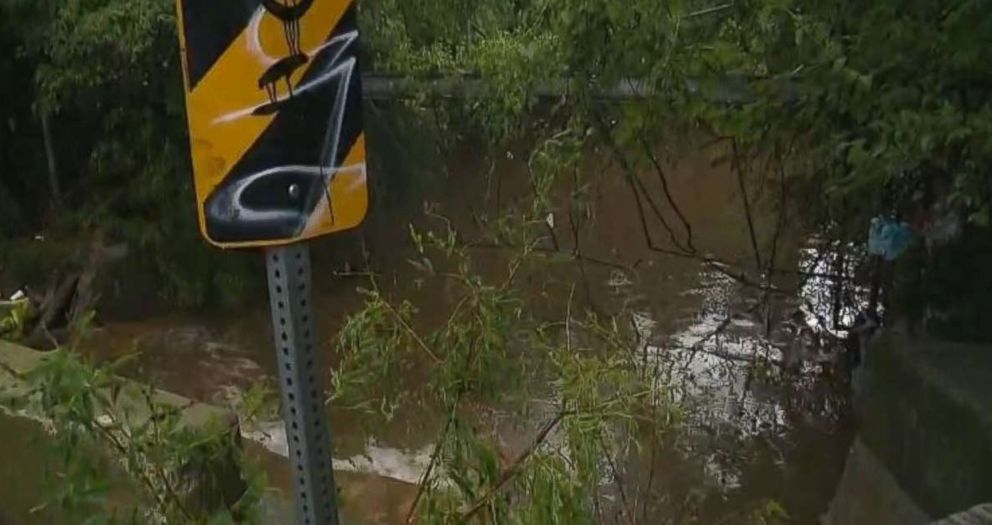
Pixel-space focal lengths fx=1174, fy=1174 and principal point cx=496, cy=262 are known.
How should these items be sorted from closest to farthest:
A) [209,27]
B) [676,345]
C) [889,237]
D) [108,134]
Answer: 1. [209,27]
2. [889,237]
3. [676,345]
4. [108,134]

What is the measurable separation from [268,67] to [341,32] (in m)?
0.08

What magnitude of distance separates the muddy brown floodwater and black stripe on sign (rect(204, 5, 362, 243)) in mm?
1277

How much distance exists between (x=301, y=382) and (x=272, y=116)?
0.25 metres

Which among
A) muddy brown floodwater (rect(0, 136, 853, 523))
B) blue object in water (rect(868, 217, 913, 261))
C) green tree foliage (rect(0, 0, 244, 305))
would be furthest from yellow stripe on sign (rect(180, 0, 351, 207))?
green tree foliage (rect(0, 0, 244, 305))

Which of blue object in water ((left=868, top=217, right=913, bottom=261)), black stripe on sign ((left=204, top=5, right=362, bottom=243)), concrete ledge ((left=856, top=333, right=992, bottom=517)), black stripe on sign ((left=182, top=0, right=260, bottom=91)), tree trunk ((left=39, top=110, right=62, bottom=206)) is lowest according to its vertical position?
concrete ledge ((left=856, top=333, right=992, bottom=517))

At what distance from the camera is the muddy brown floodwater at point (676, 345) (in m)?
3.68

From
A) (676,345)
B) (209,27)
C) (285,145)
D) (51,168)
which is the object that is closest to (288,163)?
(285,145)

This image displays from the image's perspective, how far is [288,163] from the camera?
1.01 metres

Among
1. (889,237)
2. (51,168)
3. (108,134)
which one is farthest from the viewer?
(51,168)

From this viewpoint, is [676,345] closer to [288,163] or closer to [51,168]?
[51,168]

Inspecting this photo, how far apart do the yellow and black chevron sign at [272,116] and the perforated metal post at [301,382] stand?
0.10 feet

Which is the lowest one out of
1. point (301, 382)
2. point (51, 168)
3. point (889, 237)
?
point (301, 382)

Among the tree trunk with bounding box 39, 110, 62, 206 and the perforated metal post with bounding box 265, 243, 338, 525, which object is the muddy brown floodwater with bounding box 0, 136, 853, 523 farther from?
the perforated metal post with bounding box 265, 243, 338, 525

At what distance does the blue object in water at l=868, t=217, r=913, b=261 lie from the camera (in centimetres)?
341
